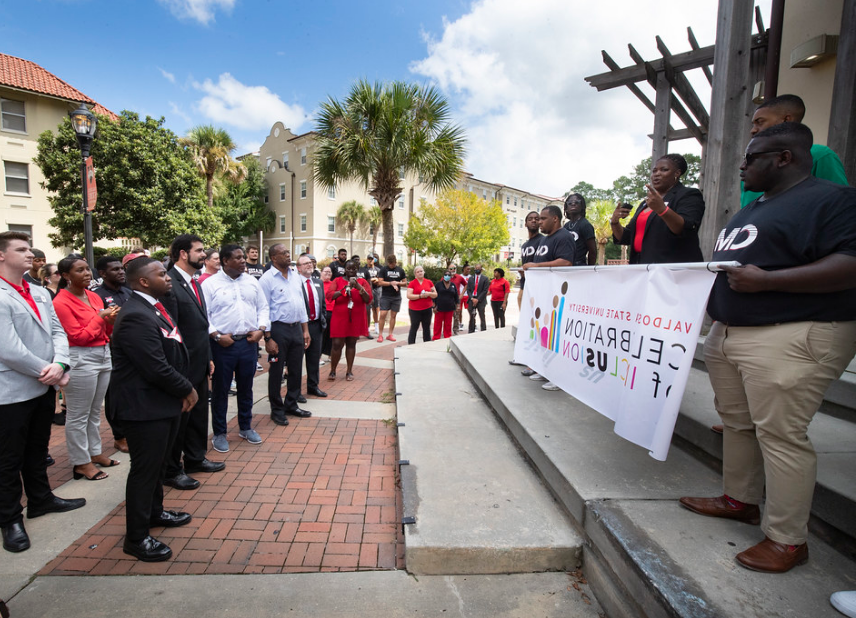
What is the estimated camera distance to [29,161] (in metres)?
21.8

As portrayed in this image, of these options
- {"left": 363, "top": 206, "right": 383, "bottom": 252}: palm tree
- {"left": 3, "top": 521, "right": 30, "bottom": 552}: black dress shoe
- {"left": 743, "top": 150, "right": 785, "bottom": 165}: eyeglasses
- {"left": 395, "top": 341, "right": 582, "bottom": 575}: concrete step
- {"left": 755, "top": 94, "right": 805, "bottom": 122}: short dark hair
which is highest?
{"left": 363, "top": 206, "right": 383, "bottom": 252}: palm tree

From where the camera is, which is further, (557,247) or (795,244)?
(557,247)

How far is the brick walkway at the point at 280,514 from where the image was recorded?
265 centimetres

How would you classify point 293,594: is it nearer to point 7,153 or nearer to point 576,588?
point 576,588

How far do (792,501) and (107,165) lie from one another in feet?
80.7

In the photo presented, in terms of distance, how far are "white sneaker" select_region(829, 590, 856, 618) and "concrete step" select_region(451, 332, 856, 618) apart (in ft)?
0.12

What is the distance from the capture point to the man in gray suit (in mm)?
2746


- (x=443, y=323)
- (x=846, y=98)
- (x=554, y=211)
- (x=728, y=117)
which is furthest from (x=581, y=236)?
(x=443, y=323)

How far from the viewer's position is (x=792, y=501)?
74.7 inches

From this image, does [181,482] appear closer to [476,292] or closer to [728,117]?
[728,117]

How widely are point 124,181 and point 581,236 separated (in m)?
21.7

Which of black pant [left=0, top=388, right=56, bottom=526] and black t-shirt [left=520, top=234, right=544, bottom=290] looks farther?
black t-shirt [left=520, top=234, right=544, bottom=290]

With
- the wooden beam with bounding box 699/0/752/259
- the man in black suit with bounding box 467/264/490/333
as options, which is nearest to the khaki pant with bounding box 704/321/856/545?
the wooden beam with bounding box 699/0/752/259

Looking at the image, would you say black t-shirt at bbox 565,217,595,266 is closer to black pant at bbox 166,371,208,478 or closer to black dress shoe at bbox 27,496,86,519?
black pant at bbox 166,371,208,478
